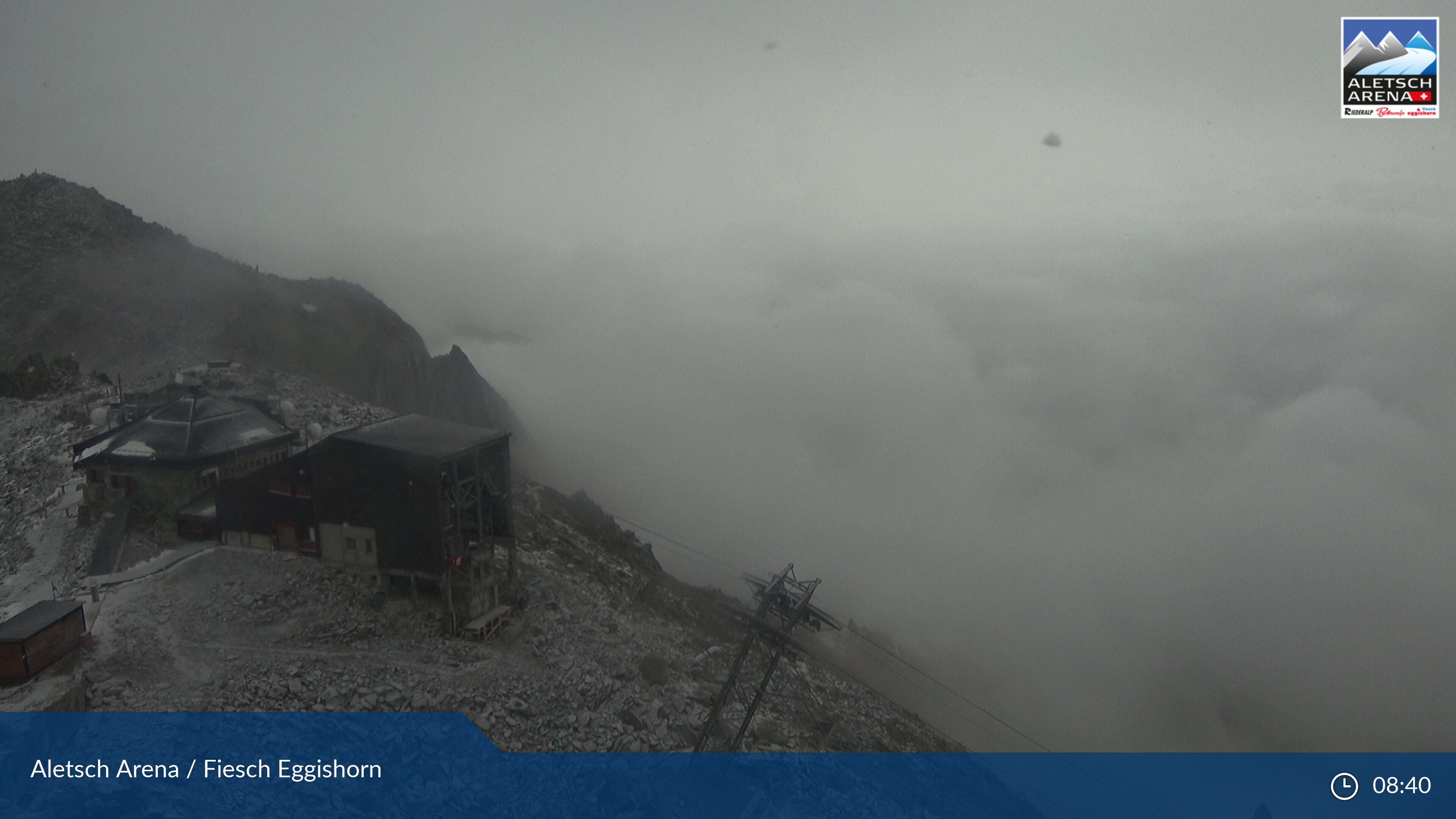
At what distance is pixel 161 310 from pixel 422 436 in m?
61.2

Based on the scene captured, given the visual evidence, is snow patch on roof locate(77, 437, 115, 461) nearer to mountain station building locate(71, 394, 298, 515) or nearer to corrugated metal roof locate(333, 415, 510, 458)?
mountain station building locate(71, 394, 298, 515)

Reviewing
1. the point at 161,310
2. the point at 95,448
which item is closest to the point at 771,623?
the point at 95,448

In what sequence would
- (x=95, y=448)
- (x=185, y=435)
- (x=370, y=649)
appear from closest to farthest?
(x=370, y=649) → (x=95, y=448) → (x=185, y=435)

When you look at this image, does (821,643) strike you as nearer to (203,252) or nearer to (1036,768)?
(1036,768)

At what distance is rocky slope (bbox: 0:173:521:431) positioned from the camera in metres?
67.8

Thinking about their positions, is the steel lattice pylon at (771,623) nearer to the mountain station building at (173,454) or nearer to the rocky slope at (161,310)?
the mountain station building at (173,454)

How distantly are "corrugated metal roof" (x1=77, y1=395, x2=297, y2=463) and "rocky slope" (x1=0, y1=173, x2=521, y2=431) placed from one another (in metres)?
31.7

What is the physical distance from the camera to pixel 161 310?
233 ft

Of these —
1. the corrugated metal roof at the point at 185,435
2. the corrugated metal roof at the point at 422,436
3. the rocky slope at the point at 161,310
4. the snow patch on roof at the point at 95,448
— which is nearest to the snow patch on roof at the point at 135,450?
the corrugated metal roof at the point at 185,435

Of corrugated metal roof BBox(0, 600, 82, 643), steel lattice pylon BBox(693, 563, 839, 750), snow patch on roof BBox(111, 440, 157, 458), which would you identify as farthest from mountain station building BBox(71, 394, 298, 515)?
steel lattice pylon BBox(693, 563, 839, 750)

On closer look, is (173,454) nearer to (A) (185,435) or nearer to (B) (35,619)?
(A) (185,435)

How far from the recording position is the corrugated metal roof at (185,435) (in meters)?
31.4

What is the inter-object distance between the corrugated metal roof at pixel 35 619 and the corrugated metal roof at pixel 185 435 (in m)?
10.7

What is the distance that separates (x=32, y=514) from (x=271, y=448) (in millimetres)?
9367
